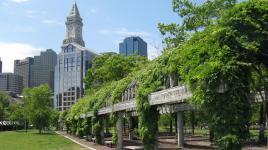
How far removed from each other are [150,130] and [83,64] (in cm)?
16535

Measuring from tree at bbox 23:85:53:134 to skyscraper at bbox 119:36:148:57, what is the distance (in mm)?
53577

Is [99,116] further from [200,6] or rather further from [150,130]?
[150,130]

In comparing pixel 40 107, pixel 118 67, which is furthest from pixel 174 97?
pixel 40 107

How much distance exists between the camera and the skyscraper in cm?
13335

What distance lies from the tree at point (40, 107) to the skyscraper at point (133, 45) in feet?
176

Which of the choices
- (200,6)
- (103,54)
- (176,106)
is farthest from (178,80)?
(103,54)

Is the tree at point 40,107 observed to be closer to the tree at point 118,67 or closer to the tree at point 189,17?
the tree at point 118,67

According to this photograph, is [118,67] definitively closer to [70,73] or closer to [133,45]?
[133,45]

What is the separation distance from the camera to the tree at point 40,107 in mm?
77938

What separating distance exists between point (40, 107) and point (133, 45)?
2689 inches

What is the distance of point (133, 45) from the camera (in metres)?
143

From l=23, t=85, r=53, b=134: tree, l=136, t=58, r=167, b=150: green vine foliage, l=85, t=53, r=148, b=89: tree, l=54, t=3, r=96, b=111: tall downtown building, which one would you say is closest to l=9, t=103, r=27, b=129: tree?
l=23, t=85, r=53, b=134: tree

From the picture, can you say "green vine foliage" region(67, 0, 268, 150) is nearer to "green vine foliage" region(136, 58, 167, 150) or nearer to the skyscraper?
"green vine foliage" region(136, 58, 167, 150)

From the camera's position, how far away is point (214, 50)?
12273 millimetres
